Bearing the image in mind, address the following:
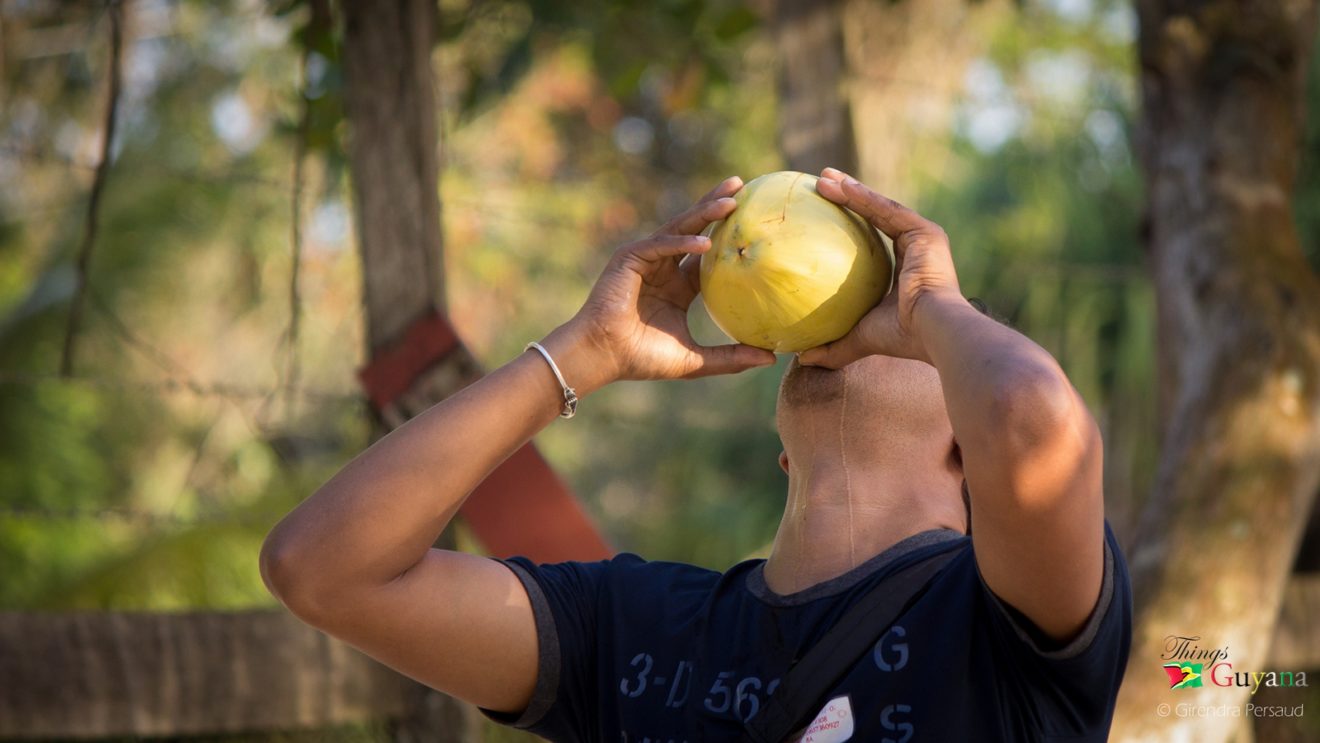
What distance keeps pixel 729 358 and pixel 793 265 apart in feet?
0.92

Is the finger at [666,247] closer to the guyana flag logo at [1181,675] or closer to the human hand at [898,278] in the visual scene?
the human hand at [898,278]

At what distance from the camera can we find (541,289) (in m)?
11.9

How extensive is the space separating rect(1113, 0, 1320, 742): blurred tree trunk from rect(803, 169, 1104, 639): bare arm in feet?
5.31

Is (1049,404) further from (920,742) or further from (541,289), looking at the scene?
(541,289)

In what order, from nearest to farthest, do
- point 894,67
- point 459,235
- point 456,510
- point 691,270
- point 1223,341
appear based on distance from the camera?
point 456,510 < point 691,270 < point 1223,341 < point 894,67 < point 459,235

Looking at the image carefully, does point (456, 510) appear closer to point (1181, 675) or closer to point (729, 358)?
point (729, 358)

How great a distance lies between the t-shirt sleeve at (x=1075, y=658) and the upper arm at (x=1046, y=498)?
0.07 ft

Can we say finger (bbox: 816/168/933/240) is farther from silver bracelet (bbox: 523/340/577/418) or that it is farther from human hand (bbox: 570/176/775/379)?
silver bracelet (bbox: 523/340/577/418)

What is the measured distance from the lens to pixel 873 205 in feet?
6.31

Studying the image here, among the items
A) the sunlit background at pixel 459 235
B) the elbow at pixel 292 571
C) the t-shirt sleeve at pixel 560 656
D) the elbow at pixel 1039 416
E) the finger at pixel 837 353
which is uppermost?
the elbow at pixel 1039 416

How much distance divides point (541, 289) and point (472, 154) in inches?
53.3

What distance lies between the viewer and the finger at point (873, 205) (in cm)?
191

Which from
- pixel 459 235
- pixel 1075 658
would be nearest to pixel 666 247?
pixel 1075 658

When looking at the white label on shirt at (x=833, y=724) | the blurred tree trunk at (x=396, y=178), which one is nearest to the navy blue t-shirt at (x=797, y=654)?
the white label on shirt at (x=833, y=724)
